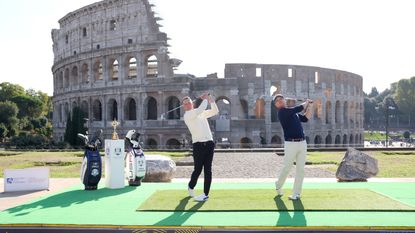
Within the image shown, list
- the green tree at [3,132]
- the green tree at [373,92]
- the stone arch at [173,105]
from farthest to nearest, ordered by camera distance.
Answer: the green tree at [373,92]
the green tree at [3,132]
the stone arch at [173,105]

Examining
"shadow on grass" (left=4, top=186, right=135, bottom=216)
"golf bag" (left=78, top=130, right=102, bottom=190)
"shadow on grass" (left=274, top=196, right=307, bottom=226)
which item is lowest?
"shadow on grass" (left=4, top=186, right=135, bottom=216)

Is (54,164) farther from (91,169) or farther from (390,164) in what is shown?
(390,164)

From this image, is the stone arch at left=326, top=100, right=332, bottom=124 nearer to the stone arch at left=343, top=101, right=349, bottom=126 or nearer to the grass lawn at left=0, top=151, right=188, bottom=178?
the stone arch at left=343, top=101, right=349, bottom=126

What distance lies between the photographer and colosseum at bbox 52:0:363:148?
43.4 metres

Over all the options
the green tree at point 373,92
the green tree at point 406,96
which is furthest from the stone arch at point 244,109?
the green tree at point 373,92

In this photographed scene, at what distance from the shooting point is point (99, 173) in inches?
412

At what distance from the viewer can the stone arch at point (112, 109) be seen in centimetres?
4884

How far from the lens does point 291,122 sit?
335 inches

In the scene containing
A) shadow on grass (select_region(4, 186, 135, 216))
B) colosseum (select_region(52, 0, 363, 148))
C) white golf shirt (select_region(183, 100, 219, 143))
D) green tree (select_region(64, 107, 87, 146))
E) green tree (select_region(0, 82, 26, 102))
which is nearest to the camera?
shadow on grass (select_region(4, 186, 135, 216))

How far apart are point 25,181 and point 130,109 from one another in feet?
131

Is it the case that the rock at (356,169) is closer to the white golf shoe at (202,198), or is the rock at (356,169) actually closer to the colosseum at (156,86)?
the white golf shoe at (202,198)

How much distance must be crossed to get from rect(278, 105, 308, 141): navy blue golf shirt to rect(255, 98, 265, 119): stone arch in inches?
1479

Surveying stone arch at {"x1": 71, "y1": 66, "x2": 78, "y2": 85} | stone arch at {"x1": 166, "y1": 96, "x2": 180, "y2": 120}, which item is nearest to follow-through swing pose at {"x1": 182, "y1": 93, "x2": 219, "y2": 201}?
stone arch at {"x1": 166, "y1": 96, "x2": 180, "y2": 120}

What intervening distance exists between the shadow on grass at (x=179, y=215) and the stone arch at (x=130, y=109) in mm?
40624
